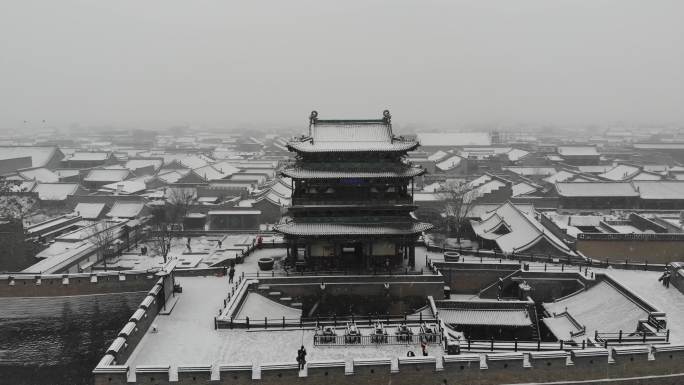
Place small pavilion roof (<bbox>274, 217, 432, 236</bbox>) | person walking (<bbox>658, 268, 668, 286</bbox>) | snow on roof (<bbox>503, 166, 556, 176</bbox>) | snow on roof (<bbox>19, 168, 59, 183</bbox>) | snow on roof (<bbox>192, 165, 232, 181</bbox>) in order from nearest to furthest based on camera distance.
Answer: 1. small pavilion roof (<bbox>274, 217, 432, 236</bbox>)
2. person walking (<bbox>658, 268, 668, 286</bbox>)
3. snow on roof (<bbox>192, 165, 232, 181</bbox>)
4. snow on roof (<bbox>19, 168, 59, 183</bbox>)
5. snow on roof (<bbox>503, 166, 556, 176</bbox>)

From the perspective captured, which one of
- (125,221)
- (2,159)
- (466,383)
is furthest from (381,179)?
(2,159)

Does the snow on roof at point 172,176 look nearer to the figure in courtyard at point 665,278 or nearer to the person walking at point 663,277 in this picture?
the person walking at point 663,277

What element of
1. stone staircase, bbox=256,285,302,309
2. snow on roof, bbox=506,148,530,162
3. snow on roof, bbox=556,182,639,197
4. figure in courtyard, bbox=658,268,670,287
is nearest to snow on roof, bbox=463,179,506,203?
snow on roof, bbox=556,182,639,197

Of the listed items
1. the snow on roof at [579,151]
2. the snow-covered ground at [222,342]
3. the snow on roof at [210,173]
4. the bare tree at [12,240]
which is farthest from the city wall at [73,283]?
the snow on roof at [579,151]

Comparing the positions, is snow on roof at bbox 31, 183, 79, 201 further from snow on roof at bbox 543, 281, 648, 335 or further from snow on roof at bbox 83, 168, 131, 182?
snow on roof at bbox 543, 281, 648, 335

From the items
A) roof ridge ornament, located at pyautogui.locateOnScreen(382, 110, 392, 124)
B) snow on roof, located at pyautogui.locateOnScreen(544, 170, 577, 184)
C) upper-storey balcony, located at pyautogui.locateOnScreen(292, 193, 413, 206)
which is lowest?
snow on roof, located at pyautogui.locateOnScreen(544, 170, 577, 184)
